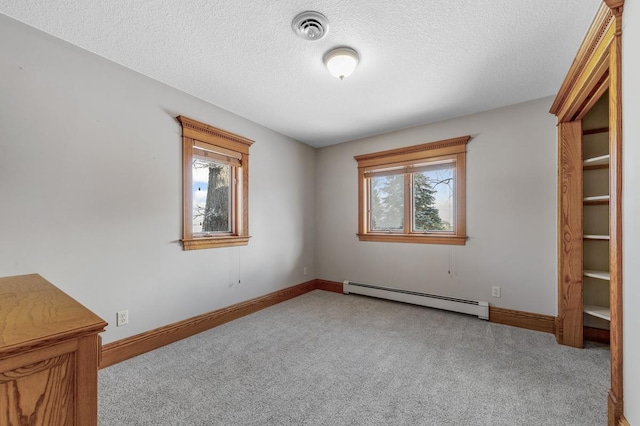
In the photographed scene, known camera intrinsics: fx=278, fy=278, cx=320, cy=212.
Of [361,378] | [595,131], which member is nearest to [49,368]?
[361,378]

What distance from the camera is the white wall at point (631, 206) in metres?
1.25

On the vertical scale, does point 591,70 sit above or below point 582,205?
above

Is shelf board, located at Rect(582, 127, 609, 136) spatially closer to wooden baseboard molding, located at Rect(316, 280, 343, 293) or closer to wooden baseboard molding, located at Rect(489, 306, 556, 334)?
wooden baseboard molding, located at Rect(489, 306, 556, 334)

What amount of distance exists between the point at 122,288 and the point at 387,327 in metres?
2.49

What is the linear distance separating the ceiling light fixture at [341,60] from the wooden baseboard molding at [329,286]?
3080 millimetres

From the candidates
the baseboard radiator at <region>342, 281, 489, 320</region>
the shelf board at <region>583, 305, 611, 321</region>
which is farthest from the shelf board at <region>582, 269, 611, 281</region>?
the baseboard radiator at <region>342, 281, 489, 320</region>

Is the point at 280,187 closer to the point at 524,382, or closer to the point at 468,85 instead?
the point at 468,85

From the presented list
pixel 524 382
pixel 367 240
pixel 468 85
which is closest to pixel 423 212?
pixel 367 240

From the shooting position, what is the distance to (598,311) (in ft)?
7.94

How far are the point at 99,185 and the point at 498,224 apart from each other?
3862 millimetres

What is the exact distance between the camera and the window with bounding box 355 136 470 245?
3.41m

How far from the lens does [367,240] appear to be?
4.09 meters

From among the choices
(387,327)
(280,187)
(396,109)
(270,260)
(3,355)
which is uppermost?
(396,109)

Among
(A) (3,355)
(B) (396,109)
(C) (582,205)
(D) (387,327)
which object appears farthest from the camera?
(B) (396,109)
